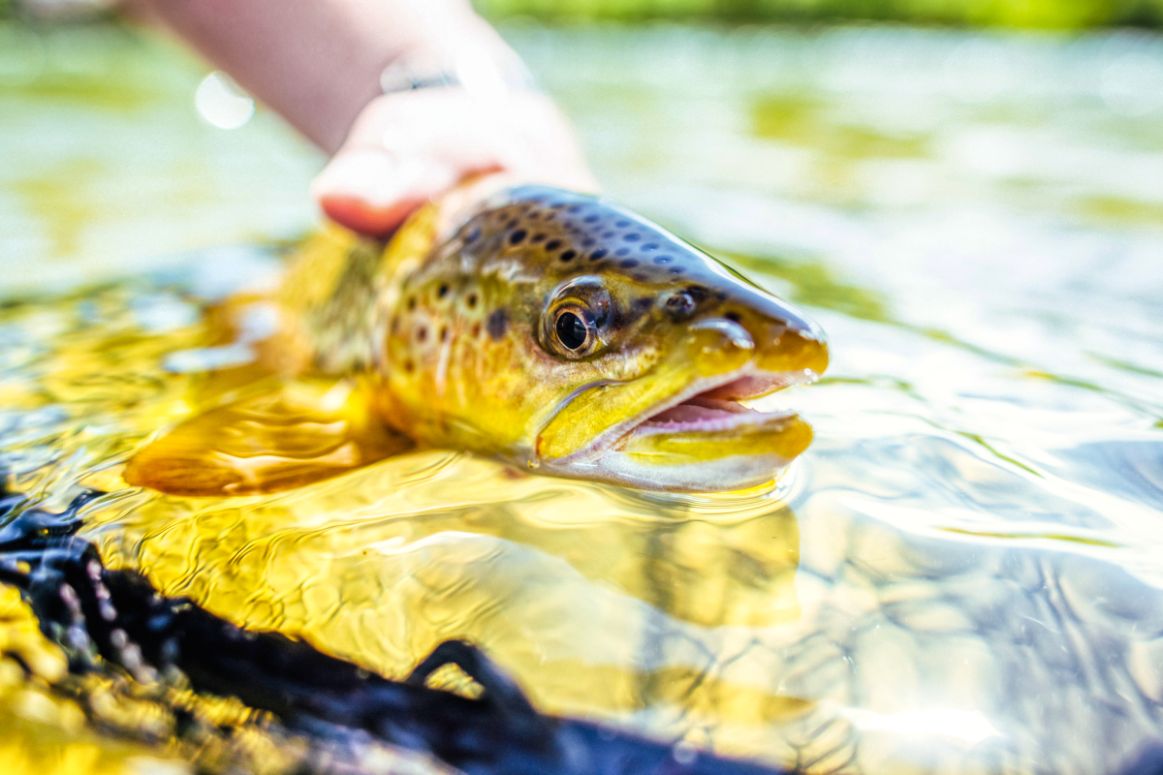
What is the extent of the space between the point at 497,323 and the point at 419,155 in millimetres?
744

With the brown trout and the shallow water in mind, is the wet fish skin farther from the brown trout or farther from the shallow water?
the shallow water

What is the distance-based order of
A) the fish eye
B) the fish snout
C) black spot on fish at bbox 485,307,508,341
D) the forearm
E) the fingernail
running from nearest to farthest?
the fish snout → the fish eye → black spot on fish at bbox 485,307,508,341 → the fingernail → the forearm

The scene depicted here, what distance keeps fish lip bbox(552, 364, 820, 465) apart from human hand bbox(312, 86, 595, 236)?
0.95 meters

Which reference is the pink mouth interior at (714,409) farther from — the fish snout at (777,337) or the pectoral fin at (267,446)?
the pectoral fin at (267,446)

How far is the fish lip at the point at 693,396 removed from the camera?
1.54 meters

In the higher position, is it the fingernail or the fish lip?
the fingernail

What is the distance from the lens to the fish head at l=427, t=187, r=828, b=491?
1531mm

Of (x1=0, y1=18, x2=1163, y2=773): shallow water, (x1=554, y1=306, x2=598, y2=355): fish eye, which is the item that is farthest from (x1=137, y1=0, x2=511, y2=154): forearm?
(x1=554, y1=306, x2=598, y2=355): fish eye

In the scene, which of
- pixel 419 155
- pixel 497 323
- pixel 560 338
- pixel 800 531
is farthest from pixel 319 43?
pixel 800 531

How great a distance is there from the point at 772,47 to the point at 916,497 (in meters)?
21.7

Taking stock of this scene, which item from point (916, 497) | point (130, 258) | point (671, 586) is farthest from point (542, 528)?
point (130, 258)

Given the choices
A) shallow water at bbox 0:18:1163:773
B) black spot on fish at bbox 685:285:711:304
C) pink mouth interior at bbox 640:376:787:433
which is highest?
black spot on fish at bbox 685:285:711:304

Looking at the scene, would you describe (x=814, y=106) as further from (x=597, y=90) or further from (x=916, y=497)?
(x=916, y=497)

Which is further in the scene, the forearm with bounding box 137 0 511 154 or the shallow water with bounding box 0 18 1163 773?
the forearm with bounding box 137 0 511 154
